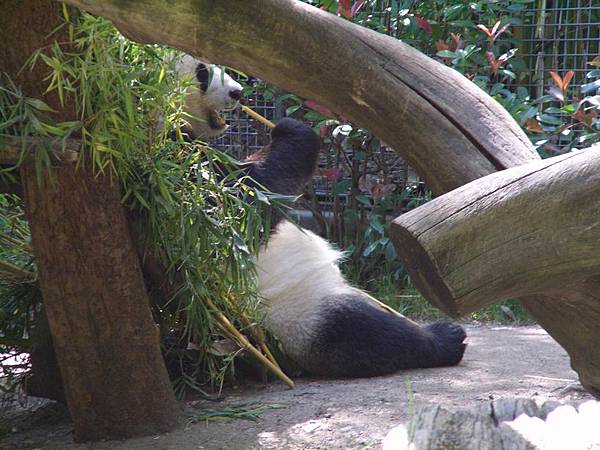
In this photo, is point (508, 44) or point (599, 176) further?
point (508, 44)

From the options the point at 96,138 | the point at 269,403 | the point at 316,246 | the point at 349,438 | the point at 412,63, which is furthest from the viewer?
the point at 316,246

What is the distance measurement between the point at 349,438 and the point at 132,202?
1.04 meters

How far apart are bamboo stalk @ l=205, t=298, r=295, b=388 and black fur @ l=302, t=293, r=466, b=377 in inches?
10.4

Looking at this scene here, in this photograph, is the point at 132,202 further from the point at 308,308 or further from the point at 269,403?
the point at 308,308

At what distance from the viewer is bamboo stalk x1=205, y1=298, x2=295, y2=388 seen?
3.20 meters

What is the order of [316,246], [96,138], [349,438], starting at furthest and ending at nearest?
1. [316,246]
2. [349,438]
3. [96,138]

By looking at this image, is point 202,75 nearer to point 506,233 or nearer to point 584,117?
point 584,117

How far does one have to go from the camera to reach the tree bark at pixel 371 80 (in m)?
2.01

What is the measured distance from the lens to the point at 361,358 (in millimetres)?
3738

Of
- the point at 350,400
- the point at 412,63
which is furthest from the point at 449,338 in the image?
the point at 412,63

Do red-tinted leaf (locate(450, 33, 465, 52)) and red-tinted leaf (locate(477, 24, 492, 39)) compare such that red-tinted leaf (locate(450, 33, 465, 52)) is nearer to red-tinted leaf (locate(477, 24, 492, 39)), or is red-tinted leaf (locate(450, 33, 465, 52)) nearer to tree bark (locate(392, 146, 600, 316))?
red-tinted leaf (locate(477, 24, 492, 39))

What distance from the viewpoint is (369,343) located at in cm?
376

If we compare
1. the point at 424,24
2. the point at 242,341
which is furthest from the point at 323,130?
the point at 242,341

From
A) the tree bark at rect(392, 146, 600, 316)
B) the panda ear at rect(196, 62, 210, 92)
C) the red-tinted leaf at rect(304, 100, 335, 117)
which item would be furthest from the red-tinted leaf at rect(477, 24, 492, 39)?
the tree bark at rect(392, 146, 600, 316)
